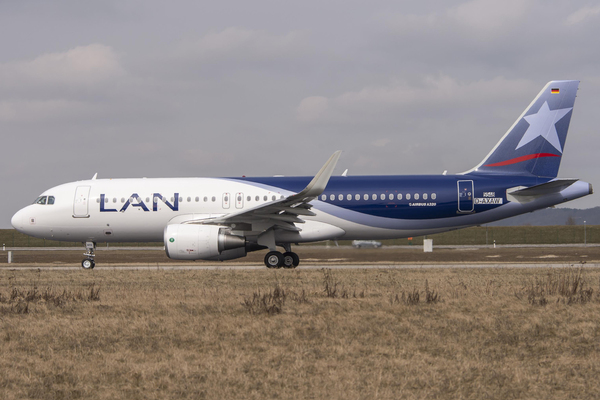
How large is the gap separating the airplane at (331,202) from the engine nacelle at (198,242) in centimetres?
12

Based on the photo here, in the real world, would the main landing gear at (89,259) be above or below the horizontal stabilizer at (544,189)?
below

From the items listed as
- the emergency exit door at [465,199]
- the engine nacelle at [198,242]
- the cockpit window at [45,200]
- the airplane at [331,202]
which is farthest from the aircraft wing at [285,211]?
the cockpit window at [45,200]

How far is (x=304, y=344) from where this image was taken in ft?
Answer: 26.4

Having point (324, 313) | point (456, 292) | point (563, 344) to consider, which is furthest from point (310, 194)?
point (563, 344)

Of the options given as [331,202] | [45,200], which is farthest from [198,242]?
[45,200]

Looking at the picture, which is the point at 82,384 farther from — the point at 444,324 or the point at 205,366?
the point at 444,324

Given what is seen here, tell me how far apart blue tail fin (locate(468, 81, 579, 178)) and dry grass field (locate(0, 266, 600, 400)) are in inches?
442

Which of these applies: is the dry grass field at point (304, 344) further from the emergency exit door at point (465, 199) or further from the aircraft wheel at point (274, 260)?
the emergency exit door at point (465, 199)

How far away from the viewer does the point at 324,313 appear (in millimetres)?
10523

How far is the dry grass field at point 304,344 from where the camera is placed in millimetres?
6152

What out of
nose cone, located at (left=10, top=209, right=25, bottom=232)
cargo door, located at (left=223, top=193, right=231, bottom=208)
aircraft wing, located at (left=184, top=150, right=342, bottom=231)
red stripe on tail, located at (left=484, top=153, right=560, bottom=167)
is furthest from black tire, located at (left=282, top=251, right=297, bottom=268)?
nose cone, located at (left=10, top=209, right=25, bottom=232)

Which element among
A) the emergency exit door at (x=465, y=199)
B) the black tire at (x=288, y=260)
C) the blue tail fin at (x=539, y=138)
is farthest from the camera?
the blue tail fin at (x=539, y=138)

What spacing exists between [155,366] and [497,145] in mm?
21154

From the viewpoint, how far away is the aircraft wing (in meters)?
20.6
